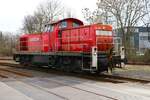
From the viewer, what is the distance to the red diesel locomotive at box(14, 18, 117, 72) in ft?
60.0

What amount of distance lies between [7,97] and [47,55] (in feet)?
37.8

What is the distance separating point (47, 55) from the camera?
22.7 meters

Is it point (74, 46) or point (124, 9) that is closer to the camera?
point (74, 46)

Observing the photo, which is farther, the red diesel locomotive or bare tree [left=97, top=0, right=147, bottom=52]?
bare tree [left=97, top=0, right=147, bottom=52]

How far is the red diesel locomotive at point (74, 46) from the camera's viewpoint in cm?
1830

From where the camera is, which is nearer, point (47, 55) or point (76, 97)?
point (76, 97)

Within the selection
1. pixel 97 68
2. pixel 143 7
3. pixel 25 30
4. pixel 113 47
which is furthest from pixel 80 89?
pixel 25 30

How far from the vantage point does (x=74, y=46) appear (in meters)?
20.3

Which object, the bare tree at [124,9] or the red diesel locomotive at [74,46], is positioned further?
the bare tree at [124,9]

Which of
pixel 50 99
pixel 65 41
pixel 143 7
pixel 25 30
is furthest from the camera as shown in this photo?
pixel 25 30

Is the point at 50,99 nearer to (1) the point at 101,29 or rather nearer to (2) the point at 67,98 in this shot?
(2) the point at 67,98

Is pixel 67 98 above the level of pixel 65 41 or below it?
below

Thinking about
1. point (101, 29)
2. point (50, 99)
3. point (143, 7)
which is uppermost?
point (143, 7)

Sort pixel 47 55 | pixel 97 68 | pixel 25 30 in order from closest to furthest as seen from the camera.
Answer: pixel 97 68, pixel 47 55, pixel 25 30
